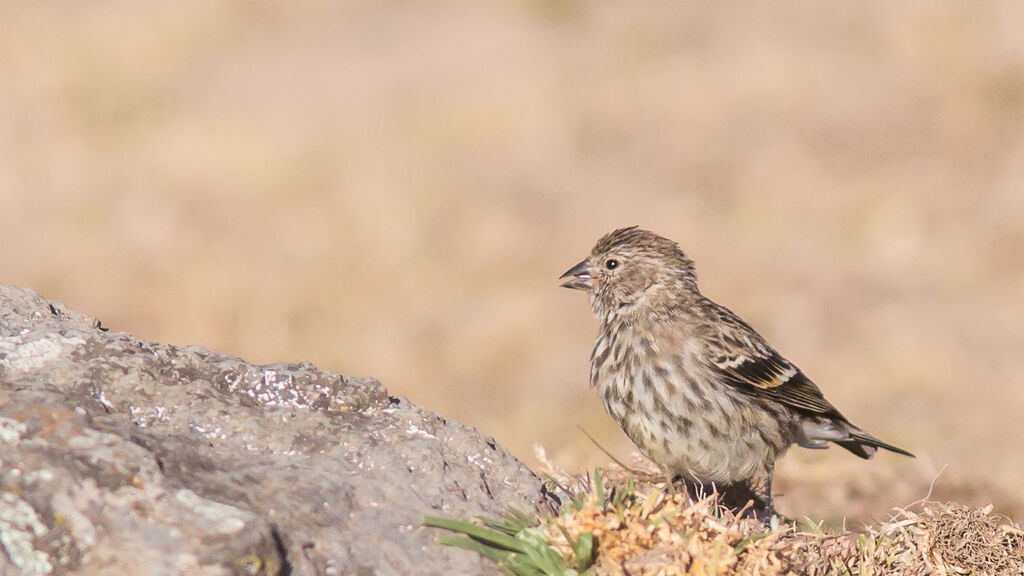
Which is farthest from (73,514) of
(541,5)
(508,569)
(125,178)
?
(541,5)

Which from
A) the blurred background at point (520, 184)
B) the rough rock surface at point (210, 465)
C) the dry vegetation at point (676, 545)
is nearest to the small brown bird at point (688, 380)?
the dry vegetation at point (676, 545)

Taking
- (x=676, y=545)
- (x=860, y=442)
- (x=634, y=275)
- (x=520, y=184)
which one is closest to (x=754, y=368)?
(x=634, y=275)

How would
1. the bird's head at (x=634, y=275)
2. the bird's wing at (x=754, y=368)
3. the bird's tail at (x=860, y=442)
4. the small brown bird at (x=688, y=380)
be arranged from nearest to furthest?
the small brown bird at (x=688, y=380) → the bird's wing at (x=754, y=368) → the bird's head at (x=634, y=275) → the bird's tail at (x=860, y=442)

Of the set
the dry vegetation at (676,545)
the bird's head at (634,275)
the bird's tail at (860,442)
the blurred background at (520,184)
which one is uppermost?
the blurred background at (520,184)

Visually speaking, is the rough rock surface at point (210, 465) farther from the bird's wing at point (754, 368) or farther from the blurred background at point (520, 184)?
the blurred background at point (520, 184)

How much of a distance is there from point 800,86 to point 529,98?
3.53 meters

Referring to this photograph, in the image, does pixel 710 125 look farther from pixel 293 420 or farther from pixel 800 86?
pixel 293 420

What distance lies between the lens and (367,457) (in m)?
4.01

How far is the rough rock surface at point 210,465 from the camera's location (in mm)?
3359

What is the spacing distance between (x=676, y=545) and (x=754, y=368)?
113 inches

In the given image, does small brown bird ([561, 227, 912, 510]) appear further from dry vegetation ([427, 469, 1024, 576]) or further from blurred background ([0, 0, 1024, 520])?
blurred background ([0, 0, 1024, 520])

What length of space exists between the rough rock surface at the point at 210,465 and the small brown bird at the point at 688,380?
1.88m

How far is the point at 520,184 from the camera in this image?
1495cm

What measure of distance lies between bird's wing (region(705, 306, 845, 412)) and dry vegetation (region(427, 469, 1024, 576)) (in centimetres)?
188
